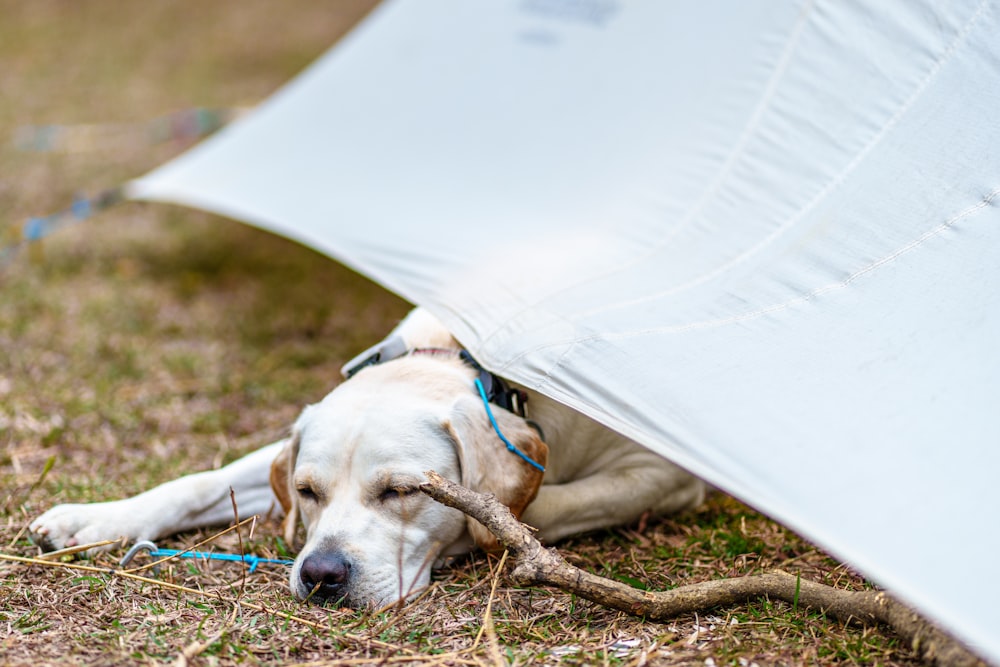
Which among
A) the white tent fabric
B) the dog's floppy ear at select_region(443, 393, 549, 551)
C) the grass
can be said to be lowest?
the grass

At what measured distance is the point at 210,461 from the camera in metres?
3.36

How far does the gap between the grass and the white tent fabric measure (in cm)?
43

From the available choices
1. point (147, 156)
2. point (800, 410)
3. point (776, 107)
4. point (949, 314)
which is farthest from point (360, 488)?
point (147, 156)

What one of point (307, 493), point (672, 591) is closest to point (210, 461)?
point (307, 493)

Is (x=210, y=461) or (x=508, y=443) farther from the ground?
(x=508, y=443)

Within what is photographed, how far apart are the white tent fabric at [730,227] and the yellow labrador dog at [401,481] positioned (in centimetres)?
18

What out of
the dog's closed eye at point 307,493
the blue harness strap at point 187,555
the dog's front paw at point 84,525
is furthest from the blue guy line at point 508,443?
the dog's front paw at point 84,525

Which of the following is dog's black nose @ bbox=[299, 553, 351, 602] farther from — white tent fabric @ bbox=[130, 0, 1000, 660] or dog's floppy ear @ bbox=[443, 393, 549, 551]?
white tent fabric @ bbox=[130, 0, 1000, 660]

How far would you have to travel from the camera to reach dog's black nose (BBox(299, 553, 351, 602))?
7.43 ft

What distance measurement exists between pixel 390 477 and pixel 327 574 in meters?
0.25

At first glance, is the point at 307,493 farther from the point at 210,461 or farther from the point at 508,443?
the point at 210,461

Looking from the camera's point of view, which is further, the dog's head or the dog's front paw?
the dog's front paw

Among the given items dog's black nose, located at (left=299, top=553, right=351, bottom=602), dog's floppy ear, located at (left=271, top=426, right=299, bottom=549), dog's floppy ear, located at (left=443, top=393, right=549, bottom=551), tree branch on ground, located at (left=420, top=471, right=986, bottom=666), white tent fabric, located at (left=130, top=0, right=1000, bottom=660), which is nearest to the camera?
white tent fabric, located at (left=130, top=0, right=1000, bottom=660)

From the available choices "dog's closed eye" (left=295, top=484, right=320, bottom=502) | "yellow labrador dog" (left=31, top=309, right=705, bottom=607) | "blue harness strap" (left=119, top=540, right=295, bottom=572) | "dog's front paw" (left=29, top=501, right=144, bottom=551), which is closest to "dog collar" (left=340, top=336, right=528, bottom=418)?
"yellow labrador dog" (left=31, top=309, right=705, bottom=607)
